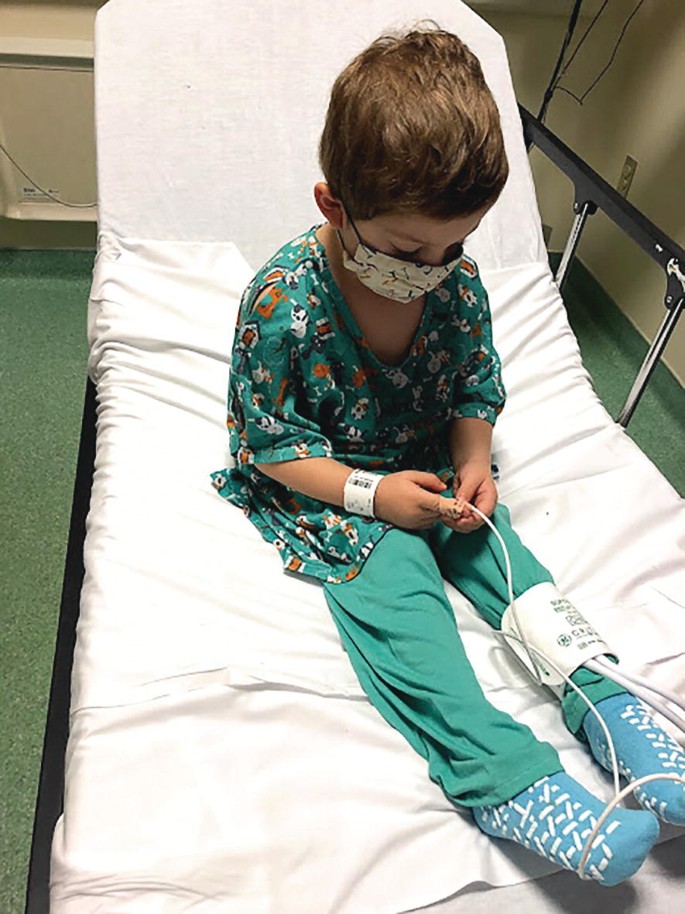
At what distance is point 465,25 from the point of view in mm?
1578

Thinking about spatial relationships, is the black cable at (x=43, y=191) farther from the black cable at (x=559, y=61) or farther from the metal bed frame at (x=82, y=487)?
the black cable at (x=559, y=61)

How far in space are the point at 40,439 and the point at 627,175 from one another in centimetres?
165

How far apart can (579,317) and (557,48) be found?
28.0 inches

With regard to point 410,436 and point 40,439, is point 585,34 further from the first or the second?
point 40,439

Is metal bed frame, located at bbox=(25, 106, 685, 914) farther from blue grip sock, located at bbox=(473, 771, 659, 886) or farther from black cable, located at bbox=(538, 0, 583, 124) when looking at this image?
black cable, located at bbox=(538, 0, 583, 124)

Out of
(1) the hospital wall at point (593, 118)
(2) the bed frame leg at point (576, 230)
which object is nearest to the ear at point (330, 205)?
(2) the bed frame leg at point (576, 230)

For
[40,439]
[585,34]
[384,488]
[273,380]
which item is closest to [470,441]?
[384,488]

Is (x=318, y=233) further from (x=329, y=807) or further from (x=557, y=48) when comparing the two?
(x=557, y=48)

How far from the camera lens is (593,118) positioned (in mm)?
2291

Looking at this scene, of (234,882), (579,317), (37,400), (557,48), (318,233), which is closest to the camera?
(234,882)

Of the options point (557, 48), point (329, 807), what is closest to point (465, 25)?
point (557, 48)

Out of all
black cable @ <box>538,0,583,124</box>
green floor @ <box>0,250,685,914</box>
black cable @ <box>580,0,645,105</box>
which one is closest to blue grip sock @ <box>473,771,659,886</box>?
green floor @ <box>0,250,685,914</box>

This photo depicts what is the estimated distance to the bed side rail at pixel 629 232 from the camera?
124 centimetres

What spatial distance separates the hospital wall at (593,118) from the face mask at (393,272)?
136 centimetres
